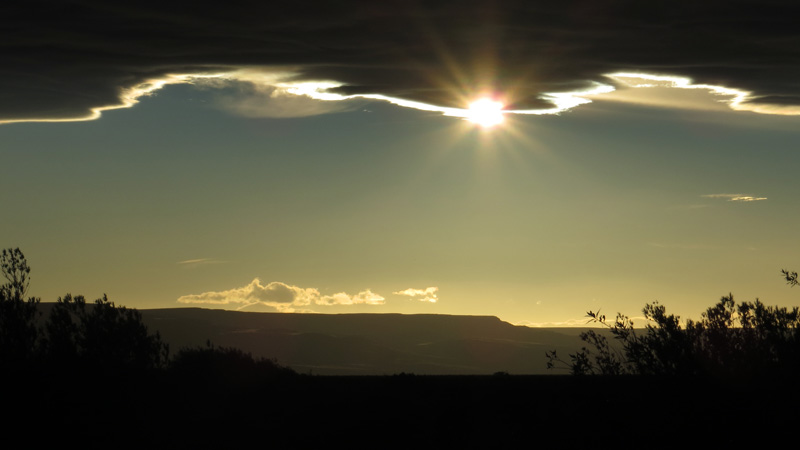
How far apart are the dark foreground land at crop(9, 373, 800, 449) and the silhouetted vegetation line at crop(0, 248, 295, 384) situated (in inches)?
65.7

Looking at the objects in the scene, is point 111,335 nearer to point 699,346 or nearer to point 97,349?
point 97,349

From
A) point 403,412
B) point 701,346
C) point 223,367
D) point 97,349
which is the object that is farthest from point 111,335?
point 701,346

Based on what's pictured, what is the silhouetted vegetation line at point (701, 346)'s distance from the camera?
557 inches

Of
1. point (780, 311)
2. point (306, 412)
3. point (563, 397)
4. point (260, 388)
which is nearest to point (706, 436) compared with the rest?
point (780, 311)

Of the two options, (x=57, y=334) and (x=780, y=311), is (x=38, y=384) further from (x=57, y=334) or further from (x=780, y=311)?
(x=780, y=311)

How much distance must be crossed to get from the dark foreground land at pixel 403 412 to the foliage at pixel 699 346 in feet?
1.23

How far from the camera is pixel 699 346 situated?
15172 mm

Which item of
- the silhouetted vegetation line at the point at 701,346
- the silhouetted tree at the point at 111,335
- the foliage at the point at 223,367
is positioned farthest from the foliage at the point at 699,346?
the silhouetted tree at the point at 111,335

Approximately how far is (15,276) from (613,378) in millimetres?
22182

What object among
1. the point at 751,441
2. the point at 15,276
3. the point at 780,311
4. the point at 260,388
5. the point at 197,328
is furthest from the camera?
the point at 197,328

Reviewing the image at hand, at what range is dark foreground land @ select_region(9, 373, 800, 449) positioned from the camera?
13.1 metres

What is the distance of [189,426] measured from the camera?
17.4m

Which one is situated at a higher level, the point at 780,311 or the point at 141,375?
the point at 780,311

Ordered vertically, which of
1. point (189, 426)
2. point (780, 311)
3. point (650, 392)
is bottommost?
point (189, 426)
